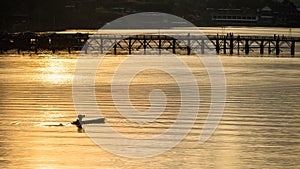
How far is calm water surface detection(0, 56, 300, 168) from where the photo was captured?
2561 centimetres

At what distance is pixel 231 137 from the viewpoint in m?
29.7

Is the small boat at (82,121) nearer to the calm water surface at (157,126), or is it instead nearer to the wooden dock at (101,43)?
the calm water surface at (157,126)

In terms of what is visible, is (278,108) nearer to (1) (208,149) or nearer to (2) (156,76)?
(1) (208,149)

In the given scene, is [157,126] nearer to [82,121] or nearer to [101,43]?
[82,121]

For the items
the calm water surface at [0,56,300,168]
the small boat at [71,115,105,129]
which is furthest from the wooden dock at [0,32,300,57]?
the small boat at [71,115,105,129]

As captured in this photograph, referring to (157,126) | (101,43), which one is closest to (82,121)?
(157,126)

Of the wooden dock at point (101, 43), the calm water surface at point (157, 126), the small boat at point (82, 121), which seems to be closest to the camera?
the calm water surface at point (157, 126)

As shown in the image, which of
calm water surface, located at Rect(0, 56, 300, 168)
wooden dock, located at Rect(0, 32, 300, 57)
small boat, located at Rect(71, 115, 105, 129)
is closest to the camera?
calm water surface, located at Rect(0, 56, 300, 168)

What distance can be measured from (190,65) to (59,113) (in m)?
36.8

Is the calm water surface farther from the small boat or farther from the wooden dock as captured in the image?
the wooden dock

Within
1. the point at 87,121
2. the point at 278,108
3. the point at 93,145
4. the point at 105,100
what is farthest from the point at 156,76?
the point at 93,145

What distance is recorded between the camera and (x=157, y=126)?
3234 cm

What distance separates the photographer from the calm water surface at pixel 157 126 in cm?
2561

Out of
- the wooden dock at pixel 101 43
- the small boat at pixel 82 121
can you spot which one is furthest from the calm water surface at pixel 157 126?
the wooden dock at pixel 101 43
